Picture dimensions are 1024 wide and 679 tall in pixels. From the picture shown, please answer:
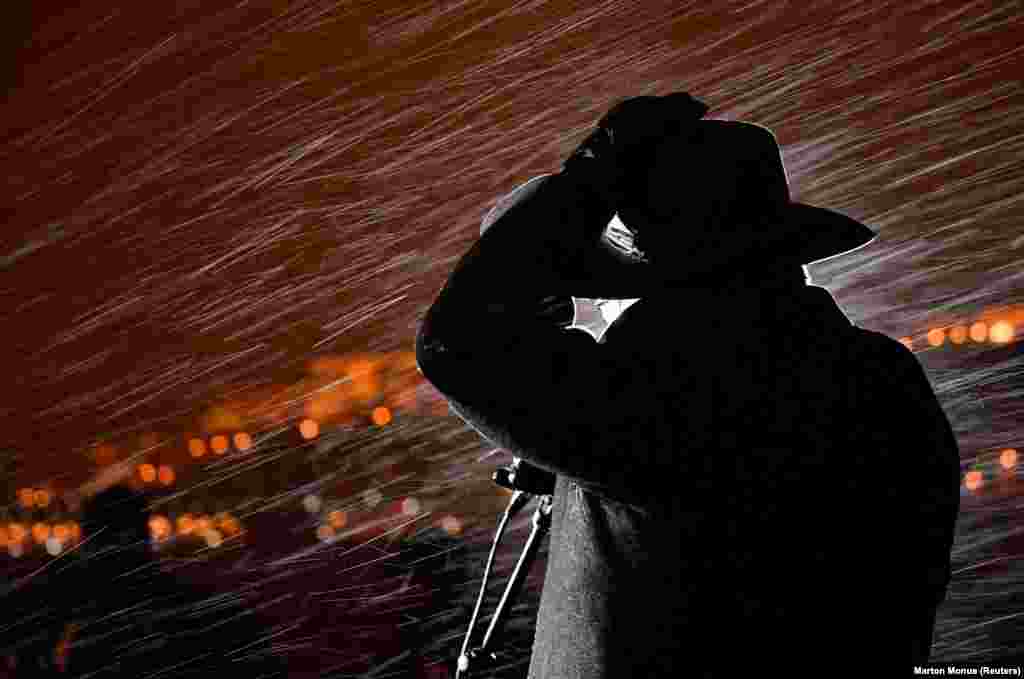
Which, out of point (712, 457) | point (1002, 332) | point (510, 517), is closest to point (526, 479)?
point (510, 517)

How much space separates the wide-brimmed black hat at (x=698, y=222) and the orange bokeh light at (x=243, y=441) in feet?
2.90

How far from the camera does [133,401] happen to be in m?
1.38

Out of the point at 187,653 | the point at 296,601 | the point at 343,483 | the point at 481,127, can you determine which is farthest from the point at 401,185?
the point at 187,653

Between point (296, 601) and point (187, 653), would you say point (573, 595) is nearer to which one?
point (296, 601)

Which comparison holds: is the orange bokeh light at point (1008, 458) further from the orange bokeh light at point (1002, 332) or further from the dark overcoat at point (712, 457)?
the dark overcoat at point (712, 457)

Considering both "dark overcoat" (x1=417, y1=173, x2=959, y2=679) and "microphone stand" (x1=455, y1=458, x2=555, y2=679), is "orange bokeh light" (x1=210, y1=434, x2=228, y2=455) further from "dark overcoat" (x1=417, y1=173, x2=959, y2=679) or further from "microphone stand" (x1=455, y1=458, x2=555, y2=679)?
"dark overcoat" (x1=417, y1=173, x2=959, y2=679)

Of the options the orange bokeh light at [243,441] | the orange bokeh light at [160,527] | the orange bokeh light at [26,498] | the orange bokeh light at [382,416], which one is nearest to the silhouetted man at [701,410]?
the orange bokeh light at [382,416]

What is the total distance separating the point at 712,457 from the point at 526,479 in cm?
20

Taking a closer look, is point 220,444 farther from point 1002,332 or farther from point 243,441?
point 1002,332

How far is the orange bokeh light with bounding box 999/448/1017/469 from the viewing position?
1082mm

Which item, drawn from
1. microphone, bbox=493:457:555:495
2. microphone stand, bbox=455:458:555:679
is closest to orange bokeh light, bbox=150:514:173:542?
microphone stand, bbox=455:458:555:679

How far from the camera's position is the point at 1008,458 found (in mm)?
1085

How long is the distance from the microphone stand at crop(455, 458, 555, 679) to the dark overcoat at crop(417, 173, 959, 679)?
0.24ft

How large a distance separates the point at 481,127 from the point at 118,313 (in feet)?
2.11
